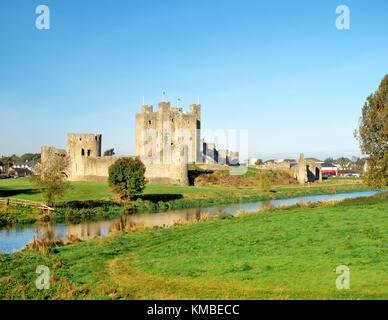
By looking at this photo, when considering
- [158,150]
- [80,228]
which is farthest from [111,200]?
[158,150]

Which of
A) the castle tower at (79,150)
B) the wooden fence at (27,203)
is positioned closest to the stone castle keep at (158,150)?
the castle tower at (79,150)

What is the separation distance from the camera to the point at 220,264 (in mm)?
13219

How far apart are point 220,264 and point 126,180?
2733 centimetres

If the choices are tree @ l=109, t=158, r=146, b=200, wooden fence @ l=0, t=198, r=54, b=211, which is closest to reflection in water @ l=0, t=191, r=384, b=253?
wooden fence @ l=0, t=198, r=54, b=211

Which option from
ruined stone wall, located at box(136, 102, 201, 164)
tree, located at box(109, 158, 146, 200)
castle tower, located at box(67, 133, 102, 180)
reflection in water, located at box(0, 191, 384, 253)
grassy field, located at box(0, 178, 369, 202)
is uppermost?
ruined stone wall, located at box(136, 102, 201, 164)

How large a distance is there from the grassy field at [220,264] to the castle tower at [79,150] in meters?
39.4

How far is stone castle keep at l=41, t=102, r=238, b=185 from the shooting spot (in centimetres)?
5541

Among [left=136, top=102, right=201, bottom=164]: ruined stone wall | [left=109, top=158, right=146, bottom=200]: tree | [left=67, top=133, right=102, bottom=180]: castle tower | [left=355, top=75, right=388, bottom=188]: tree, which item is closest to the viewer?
[left=355, top=75, right=388, bottom=188]: tree


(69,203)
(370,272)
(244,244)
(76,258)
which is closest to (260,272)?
(370,272)

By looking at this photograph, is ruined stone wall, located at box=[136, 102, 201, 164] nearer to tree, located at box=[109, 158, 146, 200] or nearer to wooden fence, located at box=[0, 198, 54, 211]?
tree, located at box=[109, 158, 146, 200]

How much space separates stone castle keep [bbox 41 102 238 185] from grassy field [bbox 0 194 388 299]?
108ft

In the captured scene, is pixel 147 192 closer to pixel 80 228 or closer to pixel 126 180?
pixel 126 180

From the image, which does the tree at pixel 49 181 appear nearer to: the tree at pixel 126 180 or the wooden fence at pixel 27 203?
the wooden fence at pixel 27 203
